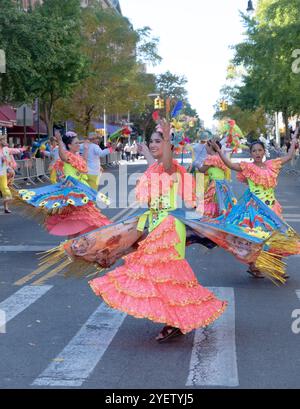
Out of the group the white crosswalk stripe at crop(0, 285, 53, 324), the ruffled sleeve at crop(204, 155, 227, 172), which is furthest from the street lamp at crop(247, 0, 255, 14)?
the white crosswalk stripe at crop(0, 285, 53, 324)

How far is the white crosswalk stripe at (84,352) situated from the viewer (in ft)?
18.0

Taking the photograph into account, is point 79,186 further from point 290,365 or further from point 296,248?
point 290,365

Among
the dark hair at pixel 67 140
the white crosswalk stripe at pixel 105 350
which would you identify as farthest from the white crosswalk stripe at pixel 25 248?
the white crosswalk stripe at pixel 105 350

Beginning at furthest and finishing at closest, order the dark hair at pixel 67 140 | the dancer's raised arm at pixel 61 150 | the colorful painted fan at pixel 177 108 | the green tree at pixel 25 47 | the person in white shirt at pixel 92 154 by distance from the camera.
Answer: the green tree at pixel 25 47 < the person in white shirt at pixel 92 154 < the dark hair at pixel 67 140 < the dancer's raised arm at pixel 61 150 < the colorful painted fan at pixel 177 108

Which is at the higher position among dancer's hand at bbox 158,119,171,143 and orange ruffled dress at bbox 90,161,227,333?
dancer's hand at bbox 158,119,171,143

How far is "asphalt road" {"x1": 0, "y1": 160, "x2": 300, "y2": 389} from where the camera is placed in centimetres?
549

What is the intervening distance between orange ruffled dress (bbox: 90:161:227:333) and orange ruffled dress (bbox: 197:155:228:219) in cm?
706

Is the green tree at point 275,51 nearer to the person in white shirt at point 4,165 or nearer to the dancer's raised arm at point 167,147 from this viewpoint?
the person in white shirt at point 4,165

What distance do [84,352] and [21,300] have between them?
2324 mm

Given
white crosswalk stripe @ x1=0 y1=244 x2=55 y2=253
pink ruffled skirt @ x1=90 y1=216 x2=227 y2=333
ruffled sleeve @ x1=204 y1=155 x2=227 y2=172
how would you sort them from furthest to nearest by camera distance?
ruffled sleeve @ x1=204 y1=155 x2=227 y2=172
white crosswalk stripe @ x1=0 y1=244 x2=55 y2=253
pink ruffled skirt @ x1=90 y1=216 x2=227 y2=333

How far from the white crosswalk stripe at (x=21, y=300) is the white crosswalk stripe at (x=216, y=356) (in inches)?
80.3

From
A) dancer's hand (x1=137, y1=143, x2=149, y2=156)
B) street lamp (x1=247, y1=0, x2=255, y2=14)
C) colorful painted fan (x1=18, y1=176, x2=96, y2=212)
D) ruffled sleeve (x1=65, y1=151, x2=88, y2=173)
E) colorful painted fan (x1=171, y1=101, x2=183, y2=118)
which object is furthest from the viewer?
street lamp (x1=247, y1=0, x2=255, y2=14)

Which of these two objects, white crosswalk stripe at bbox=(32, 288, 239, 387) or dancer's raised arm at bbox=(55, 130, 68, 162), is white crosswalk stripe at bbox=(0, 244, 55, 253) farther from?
white crosswalk stripe at bbox=(32, 288, 239, 387)
